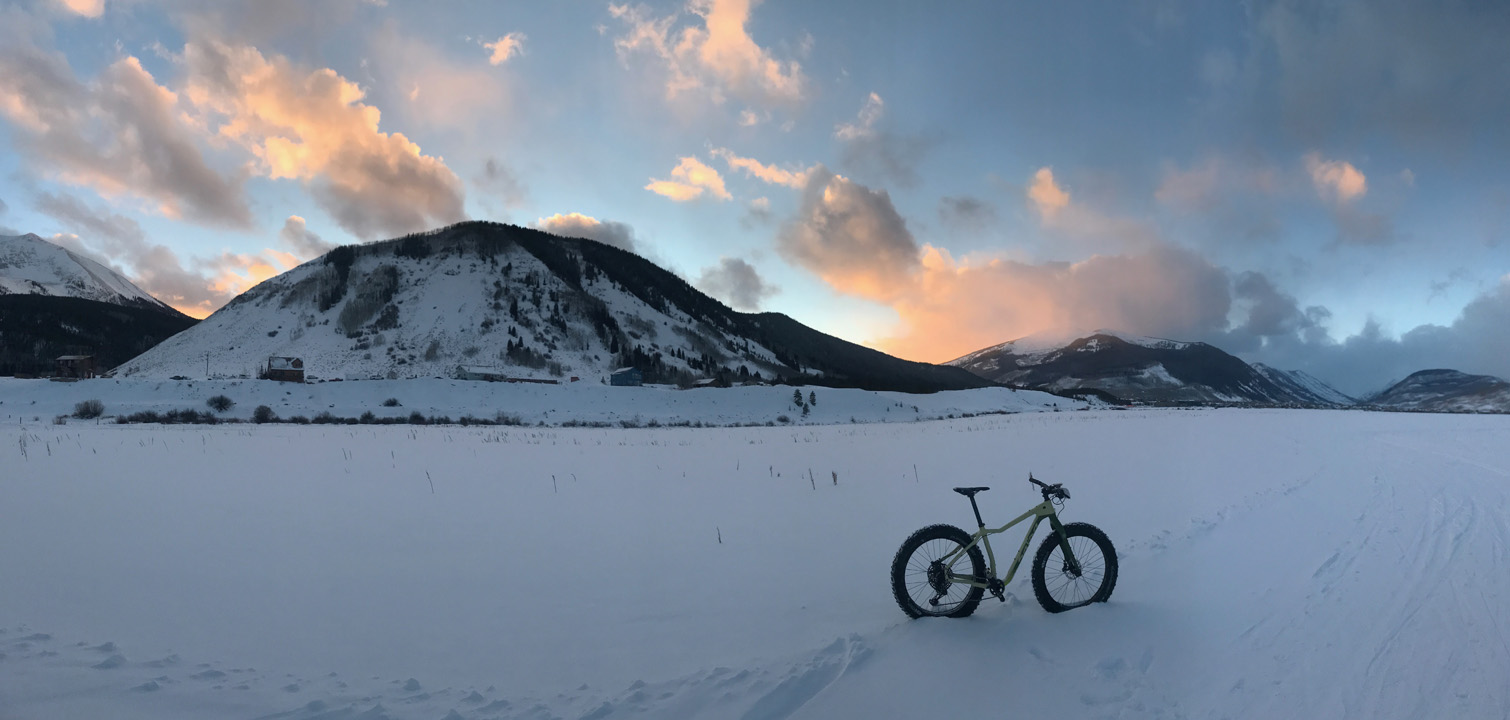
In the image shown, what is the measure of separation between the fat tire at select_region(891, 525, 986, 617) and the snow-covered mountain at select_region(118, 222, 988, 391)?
7157 centimetres

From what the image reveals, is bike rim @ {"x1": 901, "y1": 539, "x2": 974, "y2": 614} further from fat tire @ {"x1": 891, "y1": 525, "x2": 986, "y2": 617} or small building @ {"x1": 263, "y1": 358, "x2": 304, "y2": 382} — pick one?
small building @ {"x1": 263, "y1": 358, "x2": 304, "y2": 382}

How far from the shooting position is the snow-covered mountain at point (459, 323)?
85188 millimetres

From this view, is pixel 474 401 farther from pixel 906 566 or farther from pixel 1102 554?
pixel 1102 554

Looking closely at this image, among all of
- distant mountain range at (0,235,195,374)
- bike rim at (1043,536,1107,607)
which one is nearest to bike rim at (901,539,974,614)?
bike rim at (1043,536,1107,607)

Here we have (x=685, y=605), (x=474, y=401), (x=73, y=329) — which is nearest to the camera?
(x=685, y=605)

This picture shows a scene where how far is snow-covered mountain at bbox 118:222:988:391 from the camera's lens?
85.2m

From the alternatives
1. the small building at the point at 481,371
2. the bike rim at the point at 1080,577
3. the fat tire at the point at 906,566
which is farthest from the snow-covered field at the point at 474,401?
the bike rim at the point at 1080,577

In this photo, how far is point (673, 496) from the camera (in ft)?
37.2

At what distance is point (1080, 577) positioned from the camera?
585 centimetres

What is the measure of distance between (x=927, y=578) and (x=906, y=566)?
11.3 inches

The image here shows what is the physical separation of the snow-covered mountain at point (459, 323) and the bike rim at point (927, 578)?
71331mm

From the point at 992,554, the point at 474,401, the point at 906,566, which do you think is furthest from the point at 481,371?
the point at 992,554

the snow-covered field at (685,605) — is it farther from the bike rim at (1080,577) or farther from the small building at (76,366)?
→ the small building at (76,366)

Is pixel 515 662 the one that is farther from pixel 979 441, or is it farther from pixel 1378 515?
pixel 979 441
